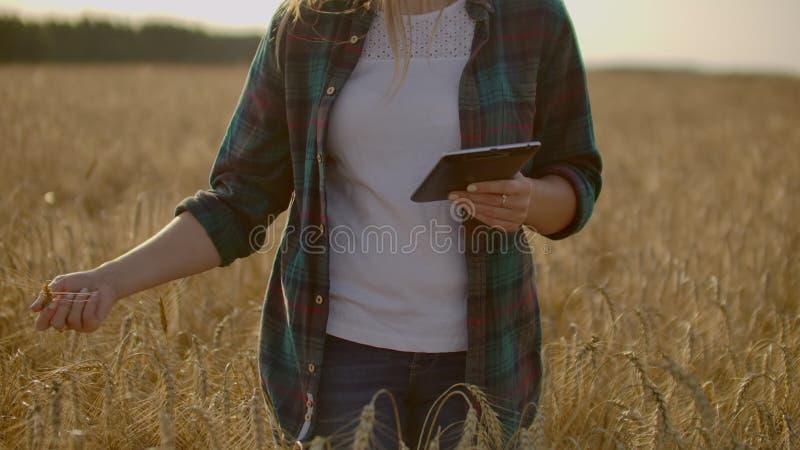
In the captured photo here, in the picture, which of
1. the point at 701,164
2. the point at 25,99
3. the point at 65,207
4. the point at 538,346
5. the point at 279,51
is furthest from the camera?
the point at 25,99

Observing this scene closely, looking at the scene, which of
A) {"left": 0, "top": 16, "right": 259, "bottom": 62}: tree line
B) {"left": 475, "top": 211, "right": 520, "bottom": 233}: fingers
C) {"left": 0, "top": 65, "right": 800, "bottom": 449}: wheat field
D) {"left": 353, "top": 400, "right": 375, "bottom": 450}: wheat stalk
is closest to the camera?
{"left": 353, "top": 400, "right": 375, "bottom": 450}: wheat stalk

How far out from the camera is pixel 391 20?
5.67 ft

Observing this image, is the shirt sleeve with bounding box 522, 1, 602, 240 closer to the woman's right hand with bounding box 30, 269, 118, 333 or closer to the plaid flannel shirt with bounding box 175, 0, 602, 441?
the plaid flannel shirt with bounding box 175, 0, 602, 441

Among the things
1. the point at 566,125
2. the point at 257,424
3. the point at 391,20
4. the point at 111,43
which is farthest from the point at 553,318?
the point at 111,43

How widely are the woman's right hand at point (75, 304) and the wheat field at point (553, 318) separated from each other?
16 centimetres

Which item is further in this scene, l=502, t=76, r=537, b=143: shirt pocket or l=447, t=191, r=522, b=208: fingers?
l=502, t=76, r=537, b=143: shirt pocket

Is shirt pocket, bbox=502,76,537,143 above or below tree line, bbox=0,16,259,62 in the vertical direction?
below

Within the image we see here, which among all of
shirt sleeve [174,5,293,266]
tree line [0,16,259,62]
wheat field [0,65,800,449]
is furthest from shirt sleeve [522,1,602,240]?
tree line [0,16,259,62]

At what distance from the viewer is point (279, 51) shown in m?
1.80

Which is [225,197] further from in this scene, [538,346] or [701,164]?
[701,164]

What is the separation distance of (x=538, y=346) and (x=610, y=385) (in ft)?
1.36

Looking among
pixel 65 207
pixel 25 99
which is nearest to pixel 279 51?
pixel 65 207

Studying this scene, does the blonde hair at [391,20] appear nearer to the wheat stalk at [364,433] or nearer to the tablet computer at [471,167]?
the tablet computer at [471,167]

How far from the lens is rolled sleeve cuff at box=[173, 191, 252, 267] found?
175 centimetres
